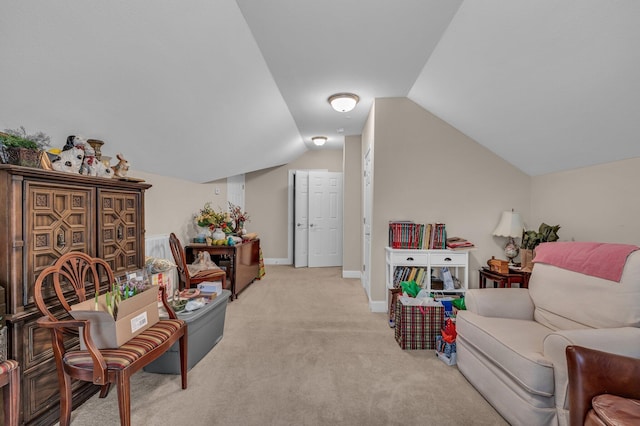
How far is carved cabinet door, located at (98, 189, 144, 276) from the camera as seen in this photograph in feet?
6.61

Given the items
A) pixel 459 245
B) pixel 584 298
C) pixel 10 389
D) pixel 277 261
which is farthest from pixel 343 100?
pixel 277 261

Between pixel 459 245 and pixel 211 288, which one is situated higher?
pixel 459 245

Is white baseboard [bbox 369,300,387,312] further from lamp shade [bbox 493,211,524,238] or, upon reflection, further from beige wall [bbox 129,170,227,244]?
Answer: beige wall [bbox 129,170,227,244]

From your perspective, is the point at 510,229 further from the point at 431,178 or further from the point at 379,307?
the point at 379,307

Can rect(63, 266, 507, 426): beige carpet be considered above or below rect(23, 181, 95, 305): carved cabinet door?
below

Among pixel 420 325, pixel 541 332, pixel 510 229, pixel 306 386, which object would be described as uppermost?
pixel 510 229

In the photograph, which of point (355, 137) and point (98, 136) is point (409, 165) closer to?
point (355, 137)

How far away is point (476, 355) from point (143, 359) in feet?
6.83

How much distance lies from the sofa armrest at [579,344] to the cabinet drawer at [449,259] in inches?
72.1

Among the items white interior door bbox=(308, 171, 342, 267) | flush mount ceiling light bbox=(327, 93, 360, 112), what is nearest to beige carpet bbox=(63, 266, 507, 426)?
flush mount ceiling light bbox=(327, 93, 360, 112)

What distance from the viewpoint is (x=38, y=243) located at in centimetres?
157

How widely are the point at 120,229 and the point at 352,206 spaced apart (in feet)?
12.4

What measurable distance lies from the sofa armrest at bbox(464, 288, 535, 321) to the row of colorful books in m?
1.21

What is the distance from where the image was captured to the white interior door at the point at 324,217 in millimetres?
6176
